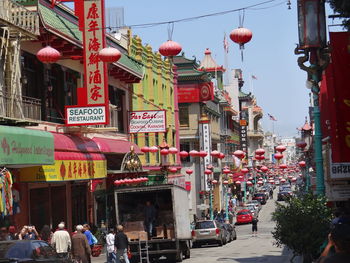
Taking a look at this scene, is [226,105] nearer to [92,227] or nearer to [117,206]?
[92,227]

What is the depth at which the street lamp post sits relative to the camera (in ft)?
58.5

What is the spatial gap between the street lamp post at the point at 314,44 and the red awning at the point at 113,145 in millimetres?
17594

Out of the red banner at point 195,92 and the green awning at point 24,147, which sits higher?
the red banner at point 195,92

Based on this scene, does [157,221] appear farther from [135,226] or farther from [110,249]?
[110,249]

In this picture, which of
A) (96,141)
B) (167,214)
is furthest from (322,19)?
(96,141)

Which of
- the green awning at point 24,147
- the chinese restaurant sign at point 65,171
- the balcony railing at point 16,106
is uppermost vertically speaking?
the balcony railing at point 16,106

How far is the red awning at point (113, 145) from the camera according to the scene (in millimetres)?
35062

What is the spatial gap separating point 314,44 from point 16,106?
11553 millimetres

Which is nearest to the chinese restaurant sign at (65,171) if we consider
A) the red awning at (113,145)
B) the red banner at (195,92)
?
the red awning at (113,145)

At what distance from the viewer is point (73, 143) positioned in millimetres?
30562

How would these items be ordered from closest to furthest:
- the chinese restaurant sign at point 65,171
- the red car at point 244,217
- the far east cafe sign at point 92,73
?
1. the chinese restaurant sign at point 65,171
2. the far east cafe sign at point 92,73
3. the red car at point 244,217

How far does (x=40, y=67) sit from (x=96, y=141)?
5.90 metres

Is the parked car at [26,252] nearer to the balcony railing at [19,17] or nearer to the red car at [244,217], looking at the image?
the balcony railing at [19,17]

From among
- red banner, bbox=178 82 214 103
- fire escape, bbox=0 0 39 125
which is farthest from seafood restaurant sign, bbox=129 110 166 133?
red banner, bbox=178 82 214 103
